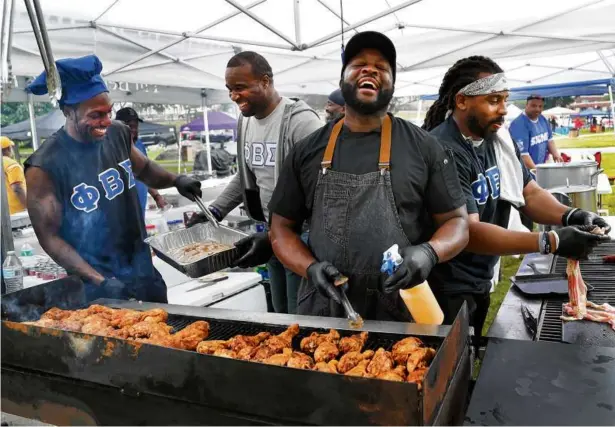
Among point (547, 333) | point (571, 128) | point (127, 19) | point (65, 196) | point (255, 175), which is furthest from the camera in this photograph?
point (571, 128)

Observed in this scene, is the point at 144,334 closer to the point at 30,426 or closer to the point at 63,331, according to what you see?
the point at 63,331

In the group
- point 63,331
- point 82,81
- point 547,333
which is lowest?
point 547,333

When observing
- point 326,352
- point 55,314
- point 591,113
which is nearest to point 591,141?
point 591,113

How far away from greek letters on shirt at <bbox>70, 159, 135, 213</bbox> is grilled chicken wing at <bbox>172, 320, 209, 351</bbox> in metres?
1.37

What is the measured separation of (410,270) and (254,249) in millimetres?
1250

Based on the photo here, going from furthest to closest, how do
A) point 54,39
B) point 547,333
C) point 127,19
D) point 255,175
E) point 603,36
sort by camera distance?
point 603,36, point 127,19, point 54,39, point 255,175, point 547,333

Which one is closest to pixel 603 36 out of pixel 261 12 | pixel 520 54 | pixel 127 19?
pixel 520 54

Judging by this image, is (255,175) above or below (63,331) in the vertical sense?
above

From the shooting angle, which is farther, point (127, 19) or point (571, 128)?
point (571, 128)

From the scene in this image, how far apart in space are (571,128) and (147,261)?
15.7 metres

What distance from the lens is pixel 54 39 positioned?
5.41 metres

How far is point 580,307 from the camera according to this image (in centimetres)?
239

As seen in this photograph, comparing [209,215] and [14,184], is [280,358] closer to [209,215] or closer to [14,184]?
[209,215]

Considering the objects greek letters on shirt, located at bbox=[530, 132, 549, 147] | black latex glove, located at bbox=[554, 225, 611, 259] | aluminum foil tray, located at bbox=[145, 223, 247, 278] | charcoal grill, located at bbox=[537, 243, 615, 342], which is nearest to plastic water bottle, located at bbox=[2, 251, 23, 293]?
aluminum foil tray, located at bbox=[145, 223, 247, 278]
